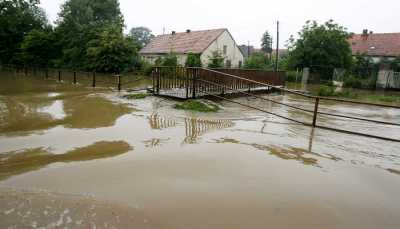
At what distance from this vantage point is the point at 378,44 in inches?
1353

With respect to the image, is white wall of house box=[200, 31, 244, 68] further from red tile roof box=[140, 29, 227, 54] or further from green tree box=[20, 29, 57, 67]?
green tree box=[20, 29, 57, 67]

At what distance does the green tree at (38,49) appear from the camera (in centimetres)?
2777

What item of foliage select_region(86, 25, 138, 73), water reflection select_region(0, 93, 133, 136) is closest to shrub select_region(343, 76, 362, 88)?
foliage select_region(86, 25, 138, 73)

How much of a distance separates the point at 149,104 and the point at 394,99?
14937mm

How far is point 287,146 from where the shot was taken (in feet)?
18.4

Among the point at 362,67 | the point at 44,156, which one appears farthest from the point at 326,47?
the point at 44,156

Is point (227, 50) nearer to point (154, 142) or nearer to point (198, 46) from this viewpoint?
point (198, 46)

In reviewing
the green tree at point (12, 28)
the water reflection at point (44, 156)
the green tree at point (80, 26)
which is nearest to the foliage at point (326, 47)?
the green tree at point (80, 26)

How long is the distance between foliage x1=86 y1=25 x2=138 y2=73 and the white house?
20.8ft

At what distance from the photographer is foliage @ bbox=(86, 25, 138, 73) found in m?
22.9

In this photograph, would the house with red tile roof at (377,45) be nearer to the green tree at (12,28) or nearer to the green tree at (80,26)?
the green tree at (80,26)

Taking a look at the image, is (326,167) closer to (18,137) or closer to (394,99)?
(18,137)

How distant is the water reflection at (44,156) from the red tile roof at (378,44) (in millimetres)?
33447

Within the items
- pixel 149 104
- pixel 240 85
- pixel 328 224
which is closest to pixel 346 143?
pixel 328 224
